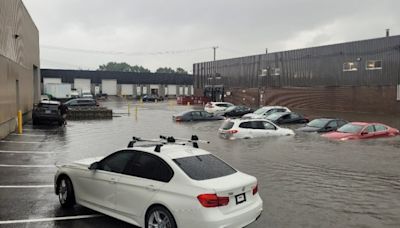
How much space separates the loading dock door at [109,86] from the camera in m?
93.1

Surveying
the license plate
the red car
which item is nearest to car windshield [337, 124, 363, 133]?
the red car

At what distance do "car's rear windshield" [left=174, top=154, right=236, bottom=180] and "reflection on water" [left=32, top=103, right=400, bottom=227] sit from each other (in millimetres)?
1290

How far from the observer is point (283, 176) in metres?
11.4

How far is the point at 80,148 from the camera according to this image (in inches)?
649

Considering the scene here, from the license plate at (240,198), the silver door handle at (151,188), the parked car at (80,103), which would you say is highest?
the parked car at (80,103)

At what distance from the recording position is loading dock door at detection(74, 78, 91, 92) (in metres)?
88.8

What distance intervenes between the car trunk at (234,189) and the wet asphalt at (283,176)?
1041 millimetres

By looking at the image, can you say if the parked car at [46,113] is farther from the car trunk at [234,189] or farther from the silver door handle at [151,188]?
the car trunk at [234,189]

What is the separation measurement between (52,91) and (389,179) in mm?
60621

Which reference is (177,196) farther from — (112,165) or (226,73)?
(226,73)

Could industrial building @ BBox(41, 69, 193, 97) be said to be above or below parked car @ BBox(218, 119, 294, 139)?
above

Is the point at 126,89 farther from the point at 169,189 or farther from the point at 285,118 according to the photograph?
the point at 169,189

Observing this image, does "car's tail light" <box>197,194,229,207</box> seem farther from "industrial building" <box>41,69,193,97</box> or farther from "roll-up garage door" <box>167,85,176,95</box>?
"roll-up garage door" <box>167,85,176,95</box>

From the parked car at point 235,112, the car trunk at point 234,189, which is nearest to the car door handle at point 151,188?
the car trunk at point 234,189
